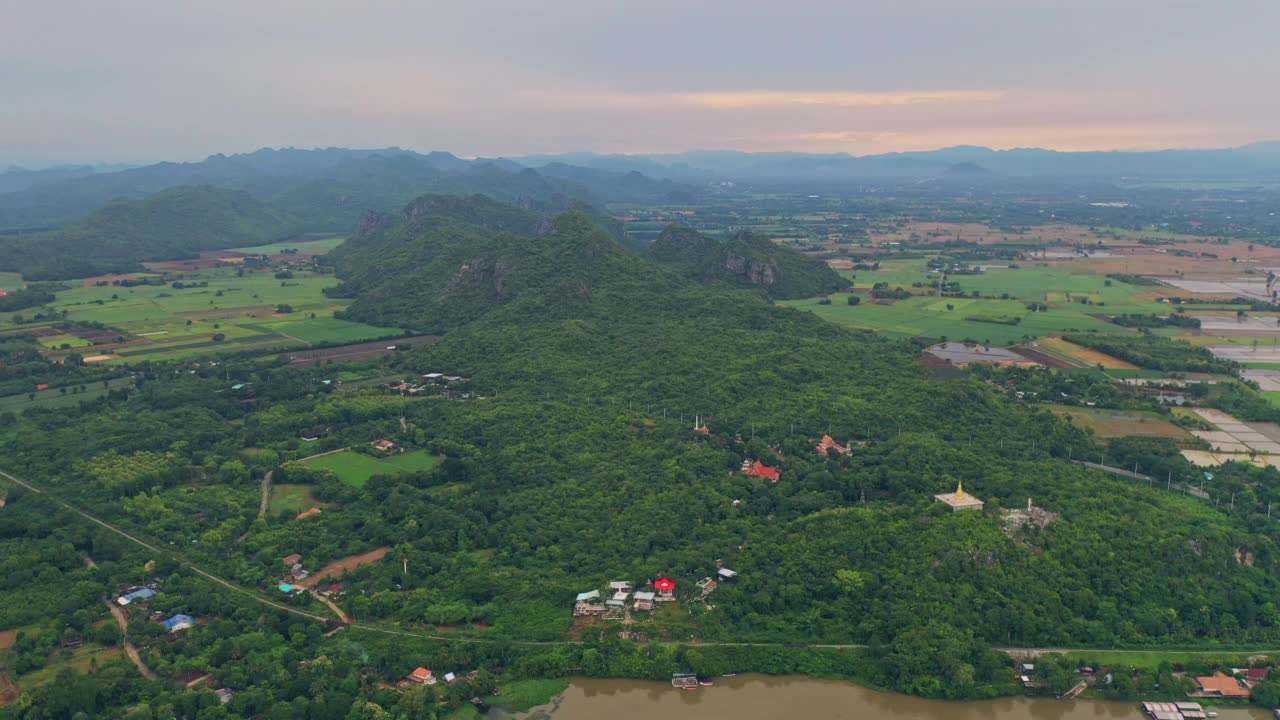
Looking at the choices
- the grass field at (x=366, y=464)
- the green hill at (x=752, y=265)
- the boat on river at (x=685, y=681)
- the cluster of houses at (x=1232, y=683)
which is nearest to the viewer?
the cluster of houses at (x=1232, y=683)

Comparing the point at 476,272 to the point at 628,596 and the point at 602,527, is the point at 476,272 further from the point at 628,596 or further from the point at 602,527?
the point at 628,596

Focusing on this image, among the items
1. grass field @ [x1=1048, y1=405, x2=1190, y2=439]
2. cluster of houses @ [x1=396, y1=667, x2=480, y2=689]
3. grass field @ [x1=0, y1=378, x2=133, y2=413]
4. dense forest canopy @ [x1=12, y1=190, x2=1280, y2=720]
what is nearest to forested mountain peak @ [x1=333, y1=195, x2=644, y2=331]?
dense forest canopy @ [x1=12, y1=190, x2=1280, y2=720]

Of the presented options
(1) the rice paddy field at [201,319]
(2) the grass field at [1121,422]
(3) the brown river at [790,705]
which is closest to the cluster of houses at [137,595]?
(3) the brown river at [790,705]

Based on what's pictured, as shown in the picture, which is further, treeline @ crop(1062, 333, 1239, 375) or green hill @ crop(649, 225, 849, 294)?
green hill @ crop(649, 225, 849, 294)

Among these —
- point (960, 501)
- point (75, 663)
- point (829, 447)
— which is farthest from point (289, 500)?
point (960, 501)

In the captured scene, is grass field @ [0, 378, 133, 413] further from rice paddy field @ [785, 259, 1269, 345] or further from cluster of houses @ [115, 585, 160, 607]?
rice paddy field @ [785, 259, 1269, 345]

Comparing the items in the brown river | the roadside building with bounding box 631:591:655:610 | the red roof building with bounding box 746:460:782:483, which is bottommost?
the brown river

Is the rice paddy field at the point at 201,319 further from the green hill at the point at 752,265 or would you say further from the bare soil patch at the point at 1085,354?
the bare soil patch at the point at 1085,354

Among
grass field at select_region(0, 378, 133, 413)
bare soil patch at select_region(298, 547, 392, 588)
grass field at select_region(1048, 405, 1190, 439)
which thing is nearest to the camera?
bare soil patch at select_region(298, 547, 392, 588)
